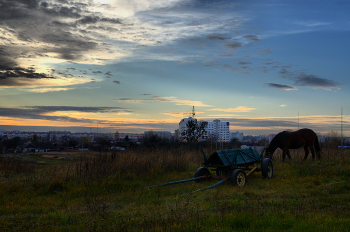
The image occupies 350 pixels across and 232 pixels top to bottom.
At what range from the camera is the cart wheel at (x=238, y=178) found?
29.8 feet

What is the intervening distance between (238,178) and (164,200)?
320 cm

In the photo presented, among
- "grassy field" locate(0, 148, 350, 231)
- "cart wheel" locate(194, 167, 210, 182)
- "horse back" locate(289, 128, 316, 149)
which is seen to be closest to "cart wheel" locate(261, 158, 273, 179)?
"grassy field" locate(0, 148, 350, 231)

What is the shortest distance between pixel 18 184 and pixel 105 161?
3.59 metres

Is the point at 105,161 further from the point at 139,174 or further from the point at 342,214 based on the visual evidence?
the point at 342,214

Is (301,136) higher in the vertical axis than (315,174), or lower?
higher

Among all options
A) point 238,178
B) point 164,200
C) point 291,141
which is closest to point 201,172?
point 238,178

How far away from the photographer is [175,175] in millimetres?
12000

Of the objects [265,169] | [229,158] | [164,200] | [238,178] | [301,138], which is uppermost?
[301,138]

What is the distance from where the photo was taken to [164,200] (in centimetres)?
753

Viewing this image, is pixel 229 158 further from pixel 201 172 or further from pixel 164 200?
pixel 164 200


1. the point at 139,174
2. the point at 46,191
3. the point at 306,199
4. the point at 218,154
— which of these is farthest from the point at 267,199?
the point at 46,191

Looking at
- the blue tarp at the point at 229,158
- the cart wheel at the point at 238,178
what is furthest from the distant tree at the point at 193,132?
the cart wheel at the point at 238,178

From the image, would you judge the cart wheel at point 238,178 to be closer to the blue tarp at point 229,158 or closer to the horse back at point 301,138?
the blue tarp at point 229,158

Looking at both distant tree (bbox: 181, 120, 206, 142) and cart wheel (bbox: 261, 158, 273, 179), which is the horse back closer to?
cart wheel (bbox: 261, 158, 273, 179)
